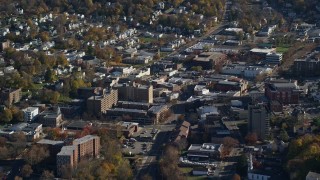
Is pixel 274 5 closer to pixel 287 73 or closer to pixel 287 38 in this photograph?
pixel 287 38

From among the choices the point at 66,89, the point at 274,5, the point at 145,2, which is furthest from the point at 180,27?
the point at 66,89

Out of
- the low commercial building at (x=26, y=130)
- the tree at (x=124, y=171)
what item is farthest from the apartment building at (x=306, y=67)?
the tree at (x=124, y=171)

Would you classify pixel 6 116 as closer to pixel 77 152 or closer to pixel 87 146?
pixel 87 146

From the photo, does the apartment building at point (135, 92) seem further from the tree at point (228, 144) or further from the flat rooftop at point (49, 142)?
the flat rooftop at point (49, 142)

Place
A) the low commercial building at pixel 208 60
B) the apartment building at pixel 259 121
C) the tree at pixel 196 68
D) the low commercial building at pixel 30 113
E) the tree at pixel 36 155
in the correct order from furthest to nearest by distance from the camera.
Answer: the low commercial building at pixel 208 60, the tree at pixel 196 68, the low commercial building at pixel 30 113, the apartment building at pixel 259 121, the tree at pixel 36 155

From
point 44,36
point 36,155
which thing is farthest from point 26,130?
point 44,36

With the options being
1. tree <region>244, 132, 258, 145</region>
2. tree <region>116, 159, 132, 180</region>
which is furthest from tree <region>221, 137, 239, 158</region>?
→ tree <region>116, 159, 132, 180</region>
